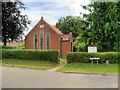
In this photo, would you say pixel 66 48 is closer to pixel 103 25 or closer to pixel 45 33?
pixel 45 33

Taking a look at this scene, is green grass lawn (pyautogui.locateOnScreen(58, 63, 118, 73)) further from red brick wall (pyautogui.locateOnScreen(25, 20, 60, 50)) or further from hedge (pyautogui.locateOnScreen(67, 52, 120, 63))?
red brick wall (pyautogui.locateOnScreen(25, 20, 60, 50))

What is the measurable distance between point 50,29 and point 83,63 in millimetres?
16766

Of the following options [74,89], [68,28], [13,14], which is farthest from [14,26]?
[74,89]

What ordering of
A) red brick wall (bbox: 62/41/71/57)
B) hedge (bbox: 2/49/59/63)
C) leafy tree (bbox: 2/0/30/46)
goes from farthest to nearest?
red brick wall (bbox: 62/41/71/57)
leafy tree (bbox: 2/0/30/46)
hedge (bbox: 2/49/59/63)

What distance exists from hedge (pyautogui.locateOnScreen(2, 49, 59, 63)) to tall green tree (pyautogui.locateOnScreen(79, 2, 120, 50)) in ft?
22.7

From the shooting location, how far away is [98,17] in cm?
3275

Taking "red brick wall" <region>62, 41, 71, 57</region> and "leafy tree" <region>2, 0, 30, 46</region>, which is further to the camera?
"red brick wall" <region>62, 41, 71, 57</region>

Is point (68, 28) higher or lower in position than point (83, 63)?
higher

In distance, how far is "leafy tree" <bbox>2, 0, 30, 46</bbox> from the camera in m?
37.0

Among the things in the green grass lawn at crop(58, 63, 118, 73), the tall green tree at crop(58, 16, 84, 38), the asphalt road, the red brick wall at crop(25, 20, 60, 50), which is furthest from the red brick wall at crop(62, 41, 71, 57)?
the asphalt road

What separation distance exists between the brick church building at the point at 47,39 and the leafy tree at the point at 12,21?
12.6 feet

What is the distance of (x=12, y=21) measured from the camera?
1497 inches

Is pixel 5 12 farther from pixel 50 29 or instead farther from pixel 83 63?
pixel 83 63

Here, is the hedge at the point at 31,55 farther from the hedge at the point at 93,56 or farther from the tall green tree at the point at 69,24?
the tall green tree at the point at 69,24
